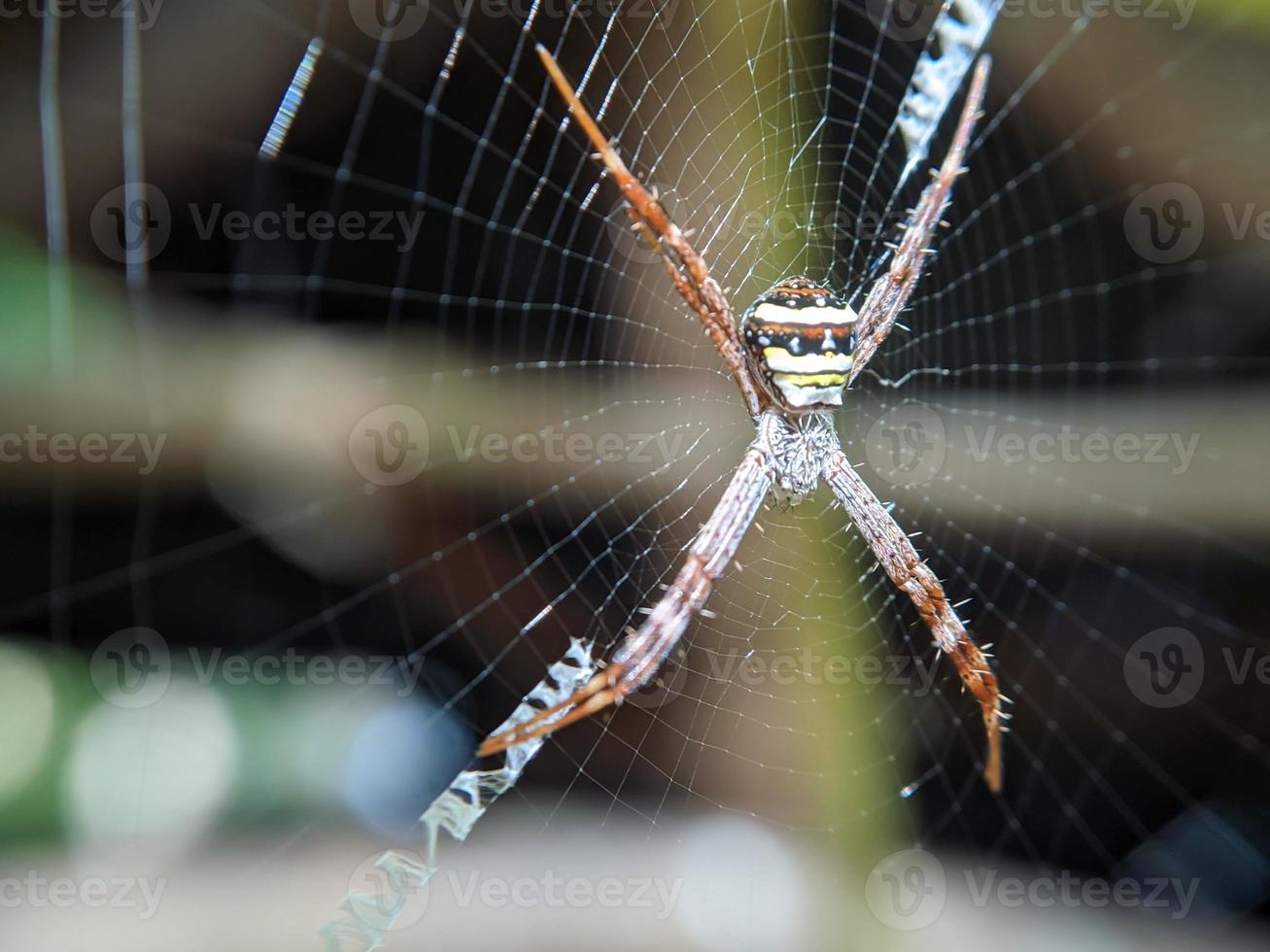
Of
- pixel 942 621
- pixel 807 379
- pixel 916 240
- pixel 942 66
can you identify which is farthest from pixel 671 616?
pixel 942 66

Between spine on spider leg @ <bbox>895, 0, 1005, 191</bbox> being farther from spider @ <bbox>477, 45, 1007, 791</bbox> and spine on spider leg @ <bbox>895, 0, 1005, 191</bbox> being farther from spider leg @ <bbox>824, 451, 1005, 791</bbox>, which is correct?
spider leg @ <bbox>824, 451, 1005, 791</bbox>

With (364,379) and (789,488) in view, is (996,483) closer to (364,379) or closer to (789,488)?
(789,488)

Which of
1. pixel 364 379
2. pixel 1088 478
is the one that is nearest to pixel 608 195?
pixel 364 379

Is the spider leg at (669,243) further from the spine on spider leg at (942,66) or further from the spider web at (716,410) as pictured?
the spine on spider leg at (942,66)

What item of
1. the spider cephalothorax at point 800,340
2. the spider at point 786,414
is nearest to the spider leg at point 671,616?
the spider at point 786,414

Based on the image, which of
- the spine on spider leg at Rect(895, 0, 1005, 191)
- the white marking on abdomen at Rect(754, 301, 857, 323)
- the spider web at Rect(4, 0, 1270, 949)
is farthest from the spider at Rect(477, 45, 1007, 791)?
the spine on spider leg at Rect(895, 0, 1005, 191)

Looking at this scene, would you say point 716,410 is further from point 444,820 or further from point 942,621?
point 444,820
